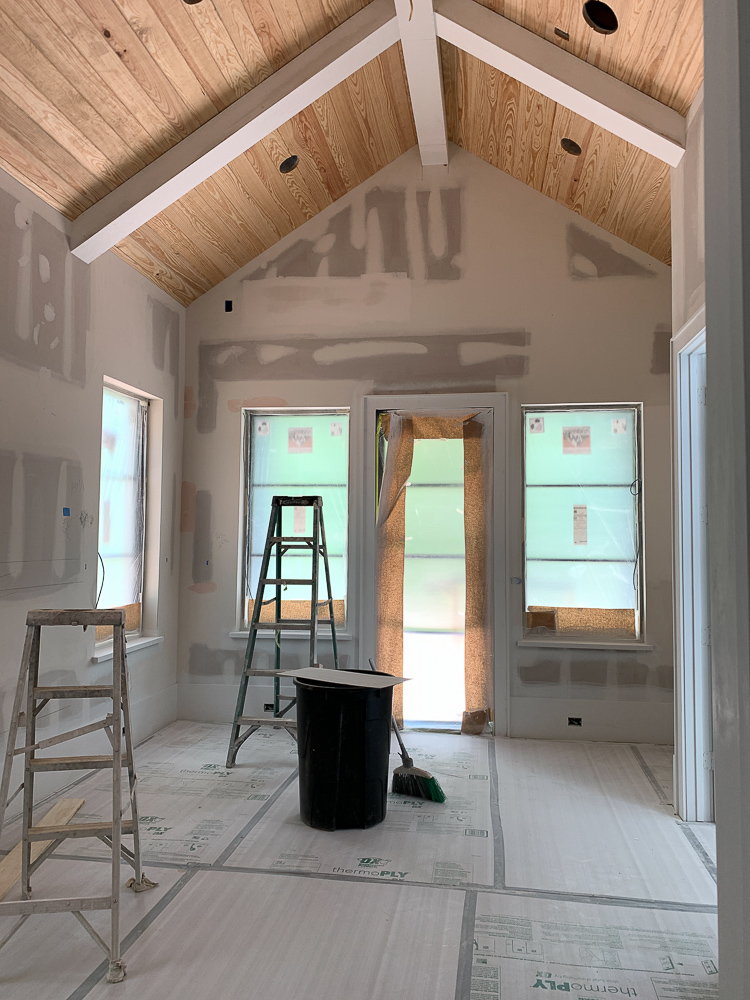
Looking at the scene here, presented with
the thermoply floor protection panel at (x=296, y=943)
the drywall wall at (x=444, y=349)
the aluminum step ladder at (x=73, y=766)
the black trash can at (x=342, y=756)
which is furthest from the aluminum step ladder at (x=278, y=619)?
the aluminum step ladder at (x=73, y=766)

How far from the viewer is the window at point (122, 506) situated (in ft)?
14.3

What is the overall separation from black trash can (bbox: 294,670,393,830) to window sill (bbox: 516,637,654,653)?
1783 millimetres

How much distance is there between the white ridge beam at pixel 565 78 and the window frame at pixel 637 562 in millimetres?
1670

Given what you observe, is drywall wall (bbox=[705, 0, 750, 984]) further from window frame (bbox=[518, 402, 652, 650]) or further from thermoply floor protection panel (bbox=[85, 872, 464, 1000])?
window frame (bbox=[518, 402, 652, 650])

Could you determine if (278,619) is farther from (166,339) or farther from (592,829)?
(592,829)

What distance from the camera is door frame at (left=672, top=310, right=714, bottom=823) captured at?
3420 mm

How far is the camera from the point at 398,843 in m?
3.11

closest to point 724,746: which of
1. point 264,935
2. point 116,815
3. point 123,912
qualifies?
point 116,815

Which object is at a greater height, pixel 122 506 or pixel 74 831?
pixel 122 506

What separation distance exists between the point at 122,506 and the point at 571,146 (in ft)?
11.4

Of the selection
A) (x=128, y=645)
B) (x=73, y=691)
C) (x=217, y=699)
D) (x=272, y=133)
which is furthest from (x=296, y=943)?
(x=272, y=133)

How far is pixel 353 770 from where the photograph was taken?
3.22 meters

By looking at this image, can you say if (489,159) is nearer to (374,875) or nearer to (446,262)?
(446,262)

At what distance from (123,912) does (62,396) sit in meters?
2.43
